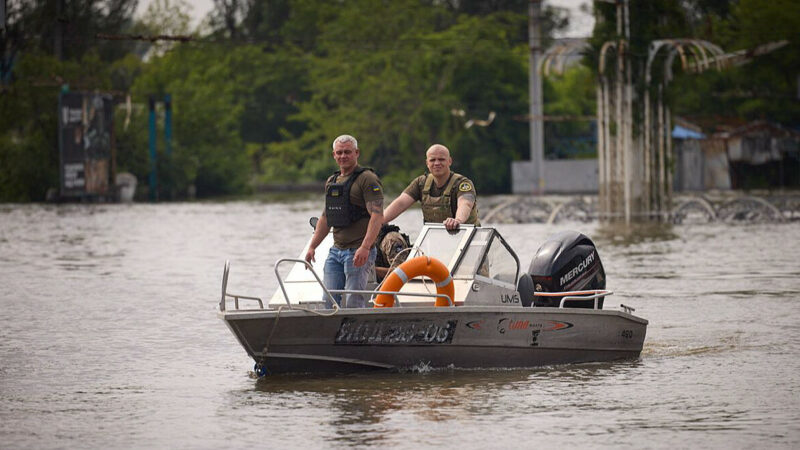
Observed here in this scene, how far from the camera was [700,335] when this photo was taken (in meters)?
16.3

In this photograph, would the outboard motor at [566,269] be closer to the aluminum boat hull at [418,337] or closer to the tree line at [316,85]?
the aluminum boat hull at [418,337]

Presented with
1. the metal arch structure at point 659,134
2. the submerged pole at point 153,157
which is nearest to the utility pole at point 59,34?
the submerged pole at point 153,157

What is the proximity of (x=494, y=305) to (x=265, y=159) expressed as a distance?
90.0 metres

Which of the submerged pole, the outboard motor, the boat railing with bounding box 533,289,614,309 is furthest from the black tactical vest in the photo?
the submerged pole

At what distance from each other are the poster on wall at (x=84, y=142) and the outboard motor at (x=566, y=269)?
5085 centimetres

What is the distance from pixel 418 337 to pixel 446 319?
0.31 m

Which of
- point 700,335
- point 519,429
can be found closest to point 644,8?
point 700,335

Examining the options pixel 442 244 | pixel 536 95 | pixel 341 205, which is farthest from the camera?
pixel 536 95

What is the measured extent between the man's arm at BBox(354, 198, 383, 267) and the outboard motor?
2.05 metres

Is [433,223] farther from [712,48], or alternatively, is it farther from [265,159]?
[265,159]

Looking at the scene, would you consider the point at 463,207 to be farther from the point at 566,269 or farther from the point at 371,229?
the point at 566,269

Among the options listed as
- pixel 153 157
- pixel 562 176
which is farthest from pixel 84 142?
pixel 562 176

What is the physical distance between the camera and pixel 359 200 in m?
12.8

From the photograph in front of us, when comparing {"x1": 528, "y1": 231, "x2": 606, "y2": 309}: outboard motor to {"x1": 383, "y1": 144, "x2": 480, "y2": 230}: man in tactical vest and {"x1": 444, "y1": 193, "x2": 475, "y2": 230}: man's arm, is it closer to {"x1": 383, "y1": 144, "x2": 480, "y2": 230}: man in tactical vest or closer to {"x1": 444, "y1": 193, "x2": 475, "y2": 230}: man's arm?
{"x1": 383, "y1": 144, "x2": 480, "y2": 230}: man in tactical vest
